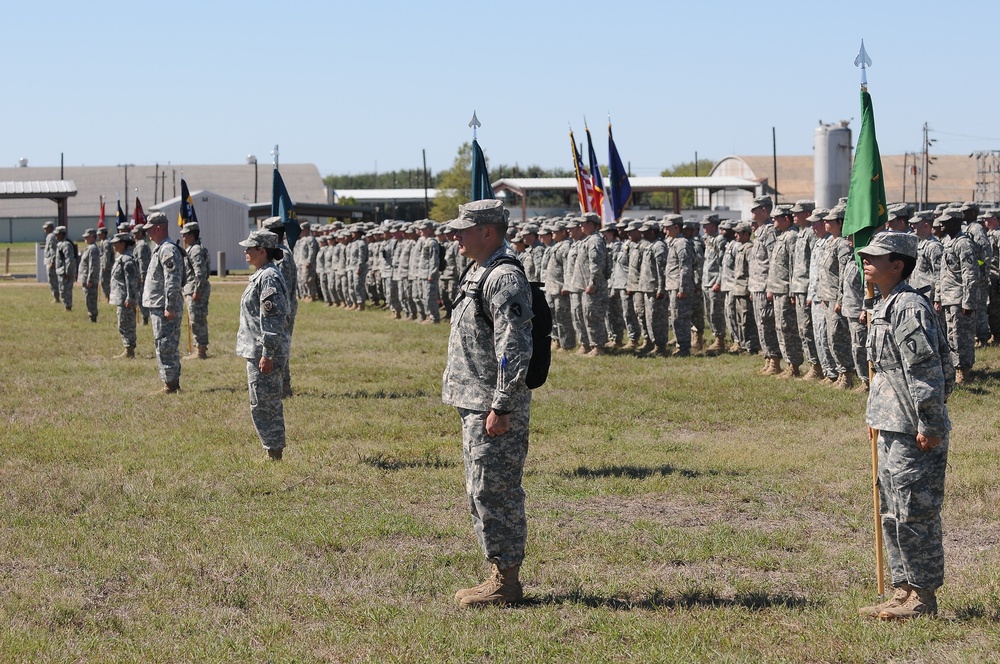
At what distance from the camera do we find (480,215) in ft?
21.3

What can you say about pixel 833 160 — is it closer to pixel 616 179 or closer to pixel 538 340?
pixel 616 179

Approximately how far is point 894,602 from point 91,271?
73.0 feet

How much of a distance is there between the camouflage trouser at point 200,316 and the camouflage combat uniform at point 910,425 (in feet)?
45.1

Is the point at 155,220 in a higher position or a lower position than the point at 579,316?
higher

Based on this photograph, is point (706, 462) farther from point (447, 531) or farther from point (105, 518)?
point (105, 518)

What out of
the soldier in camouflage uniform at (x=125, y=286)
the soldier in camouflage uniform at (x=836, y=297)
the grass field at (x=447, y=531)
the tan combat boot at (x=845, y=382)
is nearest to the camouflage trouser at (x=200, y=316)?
the soldier in camouflage uniform at (x=125, y=286)

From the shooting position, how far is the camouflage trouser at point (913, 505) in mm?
5961

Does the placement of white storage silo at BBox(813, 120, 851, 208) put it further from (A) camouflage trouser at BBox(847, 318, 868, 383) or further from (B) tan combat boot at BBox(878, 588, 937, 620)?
(B) tan combat boot at BBox(878, 588, 937, 620)

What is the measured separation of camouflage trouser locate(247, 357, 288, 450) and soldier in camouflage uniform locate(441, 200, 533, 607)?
4.27m

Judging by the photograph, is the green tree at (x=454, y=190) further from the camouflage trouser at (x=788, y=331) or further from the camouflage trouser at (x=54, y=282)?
the camouflage trouser at (x=788, y=331)

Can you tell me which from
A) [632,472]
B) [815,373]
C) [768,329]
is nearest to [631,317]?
[768,329]

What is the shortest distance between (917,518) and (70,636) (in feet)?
13.5

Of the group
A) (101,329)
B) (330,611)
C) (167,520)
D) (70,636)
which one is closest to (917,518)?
(330,611)

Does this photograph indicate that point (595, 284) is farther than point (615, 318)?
No
